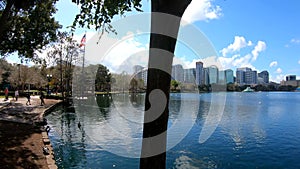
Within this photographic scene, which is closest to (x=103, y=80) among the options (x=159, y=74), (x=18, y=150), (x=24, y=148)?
(x=24, y=148)

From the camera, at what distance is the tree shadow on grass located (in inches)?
312

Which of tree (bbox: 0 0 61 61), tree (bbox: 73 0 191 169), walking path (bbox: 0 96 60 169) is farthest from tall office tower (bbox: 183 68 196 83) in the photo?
tree (bbox: 73 0 191 169)

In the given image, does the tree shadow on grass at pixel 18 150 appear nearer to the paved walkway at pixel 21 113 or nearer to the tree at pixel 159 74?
the paved walkway at pixel 21 113

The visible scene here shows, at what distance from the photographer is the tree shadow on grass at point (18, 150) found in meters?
7.93

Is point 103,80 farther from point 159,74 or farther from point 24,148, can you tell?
point 159,74

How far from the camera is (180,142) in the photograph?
17.3m

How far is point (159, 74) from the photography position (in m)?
3.47

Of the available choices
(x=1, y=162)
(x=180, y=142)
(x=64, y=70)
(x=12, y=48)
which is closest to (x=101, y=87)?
(x=64, y=70)

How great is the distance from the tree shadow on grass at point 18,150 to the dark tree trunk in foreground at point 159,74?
6017 mm

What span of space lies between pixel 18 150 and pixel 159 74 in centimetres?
833

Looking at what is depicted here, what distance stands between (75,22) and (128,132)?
600 inches

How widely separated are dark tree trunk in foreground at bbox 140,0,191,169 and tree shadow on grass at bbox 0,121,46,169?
6.02m

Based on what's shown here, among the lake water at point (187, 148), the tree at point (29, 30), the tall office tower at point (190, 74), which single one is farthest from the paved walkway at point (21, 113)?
the tall office tower at point (190, 74)

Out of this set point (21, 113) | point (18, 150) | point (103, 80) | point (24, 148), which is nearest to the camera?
point (18, 150)
